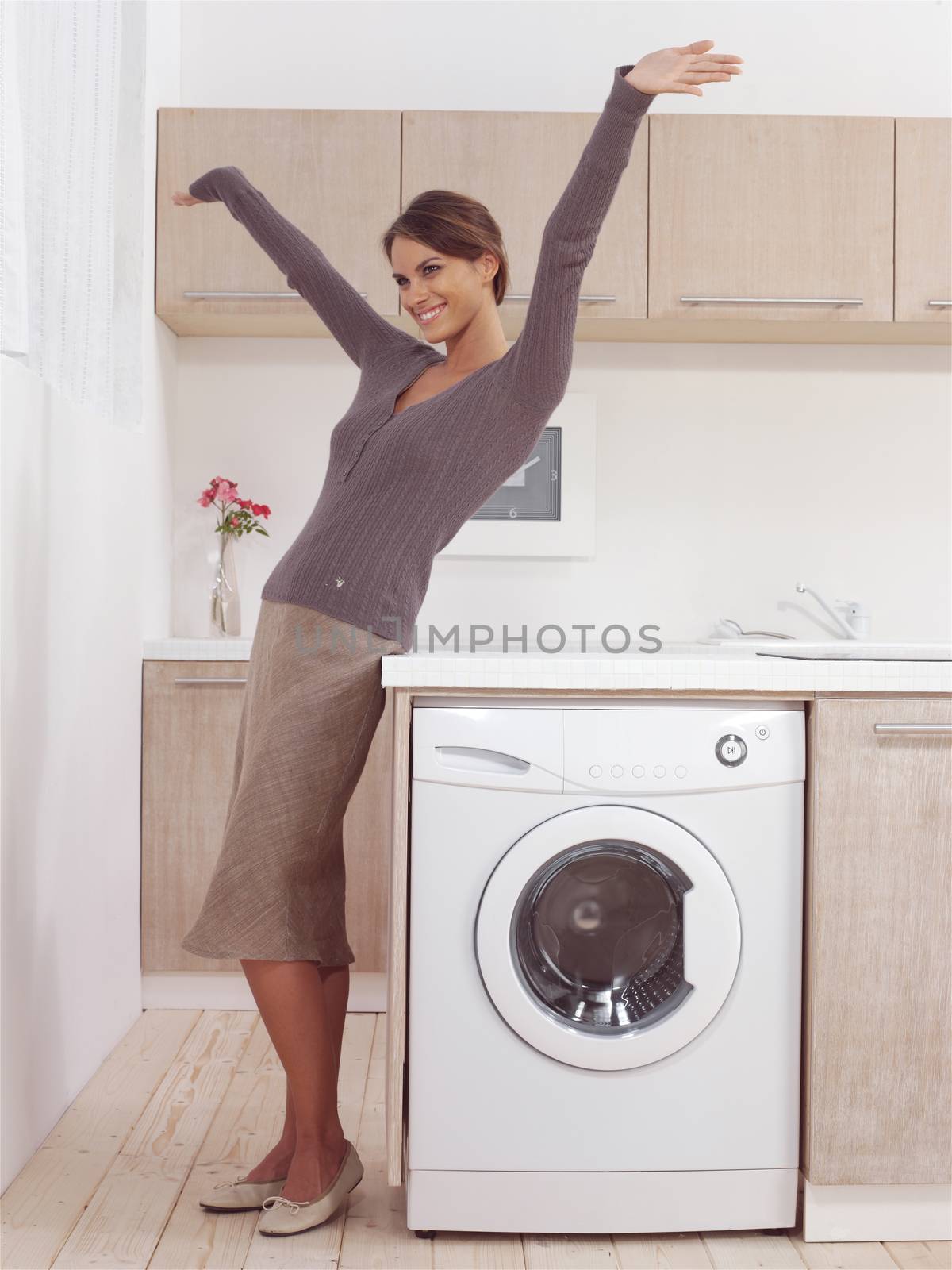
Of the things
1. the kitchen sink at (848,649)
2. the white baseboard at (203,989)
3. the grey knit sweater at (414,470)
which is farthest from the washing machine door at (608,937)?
the white baseboard at (203,989)

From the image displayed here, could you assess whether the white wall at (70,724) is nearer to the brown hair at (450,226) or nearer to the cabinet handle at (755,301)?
the brown hair at (450,226)

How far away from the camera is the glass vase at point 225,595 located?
2.84 m

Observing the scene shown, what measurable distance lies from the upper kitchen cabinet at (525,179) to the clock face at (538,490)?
1.40ft

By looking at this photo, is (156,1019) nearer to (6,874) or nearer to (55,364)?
(6,874)

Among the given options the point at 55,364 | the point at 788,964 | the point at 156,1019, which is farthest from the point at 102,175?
the point at 788,964

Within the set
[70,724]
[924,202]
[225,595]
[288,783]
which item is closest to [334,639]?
[288,783]

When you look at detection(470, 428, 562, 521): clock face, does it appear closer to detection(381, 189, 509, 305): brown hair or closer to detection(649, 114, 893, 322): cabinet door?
detection(649, 114, 893, 322): cabinet door

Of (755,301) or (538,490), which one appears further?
(538,490)

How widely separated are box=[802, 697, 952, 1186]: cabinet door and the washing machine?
37mm

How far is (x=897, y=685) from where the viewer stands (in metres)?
1.56

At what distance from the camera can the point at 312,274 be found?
179 centimetres

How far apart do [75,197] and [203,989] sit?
1802 millimetres

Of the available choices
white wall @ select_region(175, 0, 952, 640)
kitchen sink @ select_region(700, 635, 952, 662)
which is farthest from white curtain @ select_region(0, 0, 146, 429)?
kitchen sink @ select_region(700, 635, 952, 662)

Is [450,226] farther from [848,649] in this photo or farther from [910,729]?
[848,649]
